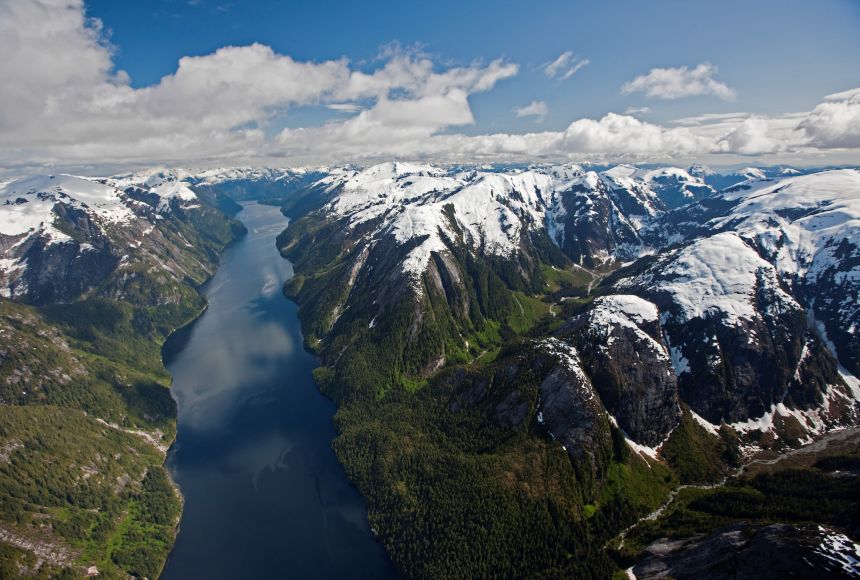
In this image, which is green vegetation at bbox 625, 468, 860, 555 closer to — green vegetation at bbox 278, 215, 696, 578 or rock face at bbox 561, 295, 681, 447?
green vegetation at bbox 278, 215, 696, 578

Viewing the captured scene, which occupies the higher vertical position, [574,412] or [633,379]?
[633,379]

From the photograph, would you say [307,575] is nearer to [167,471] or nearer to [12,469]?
→ [167,471]

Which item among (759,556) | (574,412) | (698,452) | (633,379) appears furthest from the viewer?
(633,379)

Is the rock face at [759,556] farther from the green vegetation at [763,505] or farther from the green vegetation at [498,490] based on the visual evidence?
the green vegetation at [498,490]

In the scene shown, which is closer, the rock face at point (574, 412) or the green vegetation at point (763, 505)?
the green vegetation at point (763, 505)

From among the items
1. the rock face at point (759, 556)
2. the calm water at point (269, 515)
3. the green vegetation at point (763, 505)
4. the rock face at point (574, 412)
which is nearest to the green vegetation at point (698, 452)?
the green vegetation at point (763, 505)

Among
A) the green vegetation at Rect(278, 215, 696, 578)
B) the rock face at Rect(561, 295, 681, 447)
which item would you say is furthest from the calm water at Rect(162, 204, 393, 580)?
the rock face at Rect(561, 295, 681, 447)

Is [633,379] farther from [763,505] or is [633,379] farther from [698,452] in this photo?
[763,505]

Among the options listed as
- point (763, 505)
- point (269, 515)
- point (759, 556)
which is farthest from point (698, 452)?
point (269, 515)

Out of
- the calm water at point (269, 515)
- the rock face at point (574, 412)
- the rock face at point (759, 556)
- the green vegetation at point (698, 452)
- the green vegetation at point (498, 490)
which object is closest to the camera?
the rock face at point (759, 556)

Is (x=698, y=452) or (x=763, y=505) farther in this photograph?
(x=698, y=452)
